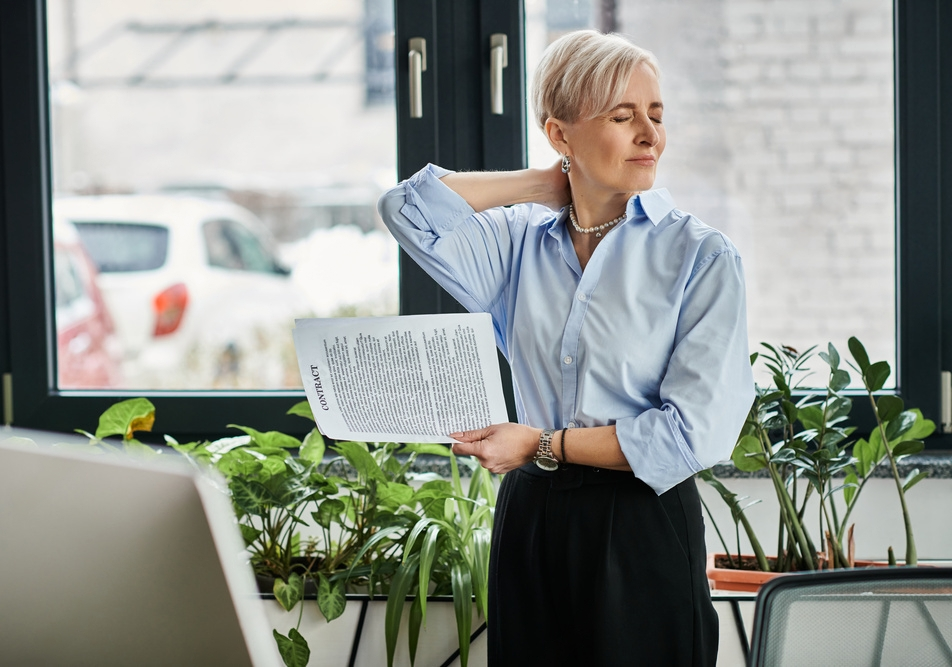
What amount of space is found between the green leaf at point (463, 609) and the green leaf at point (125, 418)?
80cm

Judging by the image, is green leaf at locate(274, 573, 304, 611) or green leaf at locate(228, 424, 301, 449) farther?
green leaf at locate(228, 424, 301, 449)

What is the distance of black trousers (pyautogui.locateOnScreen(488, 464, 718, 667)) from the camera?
1.20 m

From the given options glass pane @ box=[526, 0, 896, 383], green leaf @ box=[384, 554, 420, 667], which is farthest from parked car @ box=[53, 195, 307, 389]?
glass pane @ box=[526, 0, 896, 383]

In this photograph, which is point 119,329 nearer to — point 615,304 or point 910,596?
point 615,304

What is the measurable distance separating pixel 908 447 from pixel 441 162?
4.15 feet

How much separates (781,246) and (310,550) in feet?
4.45

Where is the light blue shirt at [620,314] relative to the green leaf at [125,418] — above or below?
above

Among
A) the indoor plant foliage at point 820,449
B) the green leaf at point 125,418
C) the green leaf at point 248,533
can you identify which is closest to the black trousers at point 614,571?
the indoor plant foliage at point 820,449

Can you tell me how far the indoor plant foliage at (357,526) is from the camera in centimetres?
163

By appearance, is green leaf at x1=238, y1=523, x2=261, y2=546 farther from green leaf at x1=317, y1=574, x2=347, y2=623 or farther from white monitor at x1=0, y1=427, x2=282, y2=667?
white monitor at x1=0, y1=427, x2=282, y2=667

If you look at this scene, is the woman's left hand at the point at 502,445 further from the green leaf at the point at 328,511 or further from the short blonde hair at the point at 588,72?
the green leaf at the point at 328,511

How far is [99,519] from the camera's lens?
0.47m

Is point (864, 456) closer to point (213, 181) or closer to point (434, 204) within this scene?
point (434, 204)

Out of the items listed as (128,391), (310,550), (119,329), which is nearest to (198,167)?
(119,329)
